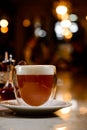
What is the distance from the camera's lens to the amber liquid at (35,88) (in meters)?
0.72

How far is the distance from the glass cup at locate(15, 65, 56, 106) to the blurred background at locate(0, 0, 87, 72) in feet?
21.2

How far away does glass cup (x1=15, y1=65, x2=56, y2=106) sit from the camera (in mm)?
717

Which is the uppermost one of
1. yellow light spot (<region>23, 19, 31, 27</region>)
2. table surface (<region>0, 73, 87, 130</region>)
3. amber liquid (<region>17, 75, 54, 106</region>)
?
yellow light spot (<region>23, 19, 31, 27</region>)

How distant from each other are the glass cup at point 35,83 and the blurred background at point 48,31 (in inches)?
254

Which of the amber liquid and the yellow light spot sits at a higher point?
the yellow light spot

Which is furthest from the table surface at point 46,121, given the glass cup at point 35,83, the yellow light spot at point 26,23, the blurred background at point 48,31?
the yellow light spot at point 26,23

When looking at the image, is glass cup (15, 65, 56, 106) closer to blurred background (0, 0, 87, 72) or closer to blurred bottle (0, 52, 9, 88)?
blurred bottle (0, 52, 9, 88)

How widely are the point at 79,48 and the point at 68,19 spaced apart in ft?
2.88

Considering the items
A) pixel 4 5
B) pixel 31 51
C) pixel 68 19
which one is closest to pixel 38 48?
pixel 31 51

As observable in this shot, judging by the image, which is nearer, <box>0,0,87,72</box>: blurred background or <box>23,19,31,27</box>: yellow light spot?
<box>0,0,87,72</box>: blurred background

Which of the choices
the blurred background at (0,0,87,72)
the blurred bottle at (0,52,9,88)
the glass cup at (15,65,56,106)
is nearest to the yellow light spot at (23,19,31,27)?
the blurred background at (0,0,87,72)

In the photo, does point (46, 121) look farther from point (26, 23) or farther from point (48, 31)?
point (48, 31)

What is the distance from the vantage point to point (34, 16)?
9.05 m

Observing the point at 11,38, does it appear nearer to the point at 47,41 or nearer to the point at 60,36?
the point at 47,41
